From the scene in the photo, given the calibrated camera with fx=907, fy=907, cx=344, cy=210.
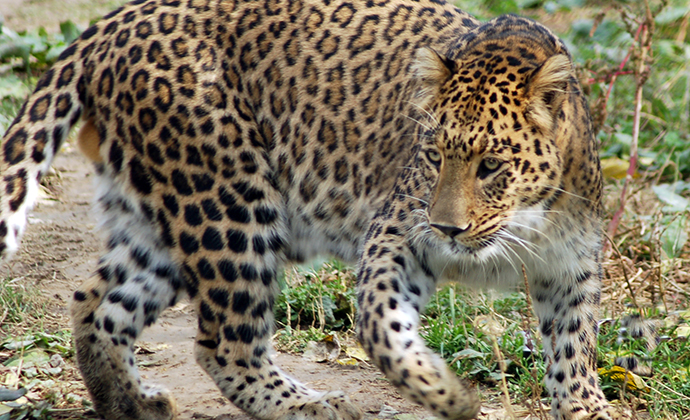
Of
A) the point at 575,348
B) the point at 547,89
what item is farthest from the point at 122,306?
the point at 547,89

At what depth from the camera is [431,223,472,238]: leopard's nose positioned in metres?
4.14

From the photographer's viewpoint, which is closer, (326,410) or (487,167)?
(487,167)

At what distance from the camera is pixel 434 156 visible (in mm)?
4359

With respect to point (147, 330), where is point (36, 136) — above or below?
above

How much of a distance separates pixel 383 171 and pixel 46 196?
3.80 meters

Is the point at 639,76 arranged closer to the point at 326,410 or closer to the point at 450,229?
the point at 450,229

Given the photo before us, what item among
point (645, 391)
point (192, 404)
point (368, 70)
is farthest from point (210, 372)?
point (645, 391)

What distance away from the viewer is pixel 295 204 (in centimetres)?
516

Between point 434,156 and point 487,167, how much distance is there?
11.6 inches

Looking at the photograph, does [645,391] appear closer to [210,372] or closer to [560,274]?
[560,274]

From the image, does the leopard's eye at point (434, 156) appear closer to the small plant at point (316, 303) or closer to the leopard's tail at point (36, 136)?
the small plant at point (316, 303)

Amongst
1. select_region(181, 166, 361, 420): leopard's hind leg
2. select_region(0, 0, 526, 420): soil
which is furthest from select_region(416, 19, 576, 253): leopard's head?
select_region(0, 0, 526, 420): soil

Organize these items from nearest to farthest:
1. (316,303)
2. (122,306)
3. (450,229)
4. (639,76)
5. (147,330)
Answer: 1. (450,229)
2. (122,306)
3. (316,303)
4. (147,330)
5. (639,76)

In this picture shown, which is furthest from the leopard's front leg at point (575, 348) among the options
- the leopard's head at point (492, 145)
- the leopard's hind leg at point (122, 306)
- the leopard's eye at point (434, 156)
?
the leopard's hind leg at point (122, 306)
